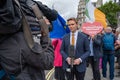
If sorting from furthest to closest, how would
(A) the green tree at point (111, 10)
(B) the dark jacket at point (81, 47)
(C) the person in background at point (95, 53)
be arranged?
(A) the green tree at point (111, 10) → (C) the person in background at point (95, 53) → (B) the dark jacket at point (81, 47)

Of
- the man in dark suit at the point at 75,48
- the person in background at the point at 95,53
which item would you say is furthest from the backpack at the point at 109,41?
the man in dark suit at the point at 75,48

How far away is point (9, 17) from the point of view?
2281 millimetres

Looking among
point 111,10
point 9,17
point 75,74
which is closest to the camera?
point 9,17

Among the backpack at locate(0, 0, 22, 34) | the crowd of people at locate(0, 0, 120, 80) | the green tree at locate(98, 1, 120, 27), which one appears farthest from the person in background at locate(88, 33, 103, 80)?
the green tree at locate(98, 1, 120, 27)

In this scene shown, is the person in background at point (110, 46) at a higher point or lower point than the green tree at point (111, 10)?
higher

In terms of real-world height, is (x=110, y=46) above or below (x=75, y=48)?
below

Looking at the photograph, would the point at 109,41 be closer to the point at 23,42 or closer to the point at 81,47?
the point at 81,47

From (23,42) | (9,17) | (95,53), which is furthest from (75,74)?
(9,17)

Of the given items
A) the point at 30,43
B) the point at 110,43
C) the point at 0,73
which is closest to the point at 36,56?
the point at 30,43

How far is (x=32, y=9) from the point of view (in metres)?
2.49

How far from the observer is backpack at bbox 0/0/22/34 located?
2258 millimetres

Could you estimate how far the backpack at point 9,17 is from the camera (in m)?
2.26

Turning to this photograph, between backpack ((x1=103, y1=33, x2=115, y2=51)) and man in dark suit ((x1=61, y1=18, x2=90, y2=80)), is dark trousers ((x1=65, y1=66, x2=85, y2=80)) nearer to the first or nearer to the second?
man in dark suit ((x1=61, y1=18, x2=90, y2=80))

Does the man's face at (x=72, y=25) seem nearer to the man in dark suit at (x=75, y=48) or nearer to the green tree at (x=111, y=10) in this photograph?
the man in dark suit at (x=75, y=48)
